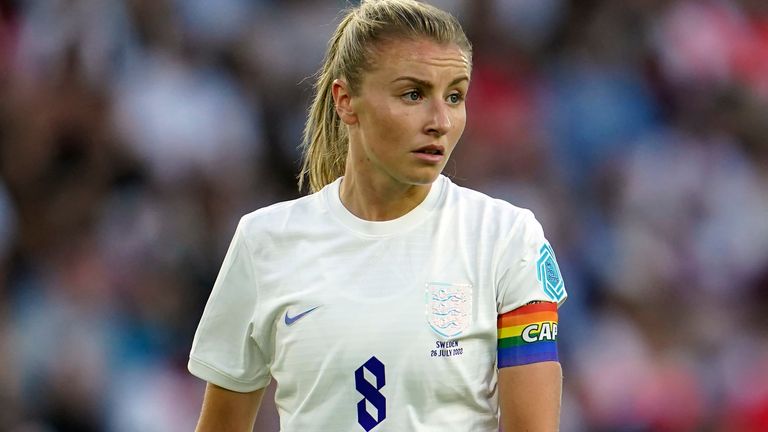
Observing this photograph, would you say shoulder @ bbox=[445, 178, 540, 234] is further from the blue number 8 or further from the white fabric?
the blue number 8

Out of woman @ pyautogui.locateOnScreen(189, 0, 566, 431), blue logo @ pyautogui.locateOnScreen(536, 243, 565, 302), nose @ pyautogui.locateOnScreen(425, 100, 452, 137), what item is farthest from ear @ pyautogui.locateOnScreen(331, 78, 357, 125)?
blue logo @ pyautogui.locateOnScreen(536, 243, 565, 302)

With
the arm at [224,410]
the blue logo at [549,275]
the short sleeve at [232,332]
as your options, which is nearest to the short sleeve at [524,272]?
the blue logo at [549,275]

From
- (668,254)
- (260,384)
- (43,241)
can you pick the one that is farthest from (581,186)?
(260,384)

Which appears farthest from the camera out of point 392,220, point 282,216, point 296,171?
point 296,171

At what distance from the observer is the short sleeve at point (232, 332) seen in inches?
123

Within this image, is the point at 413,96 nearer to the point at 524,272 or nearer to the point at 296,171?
the point at 524,272

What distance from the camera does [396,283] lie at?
295 cm

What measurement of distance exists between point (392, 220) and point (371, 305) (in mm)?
239

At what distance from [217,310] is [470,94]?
3.90m

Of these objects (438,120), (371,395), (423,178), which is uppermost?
(438,120)

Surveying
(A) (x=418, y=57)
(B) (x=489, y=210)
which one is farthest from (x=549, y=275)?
(A) (x=418, y=57)

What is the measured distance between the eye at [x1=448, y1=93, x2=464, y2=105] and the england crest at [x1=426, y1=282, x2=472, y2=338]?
420 mm

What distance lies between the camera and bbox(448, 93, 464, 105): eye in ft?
9.68

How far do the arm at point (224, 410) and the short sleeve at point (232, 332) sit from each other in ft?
0.11
